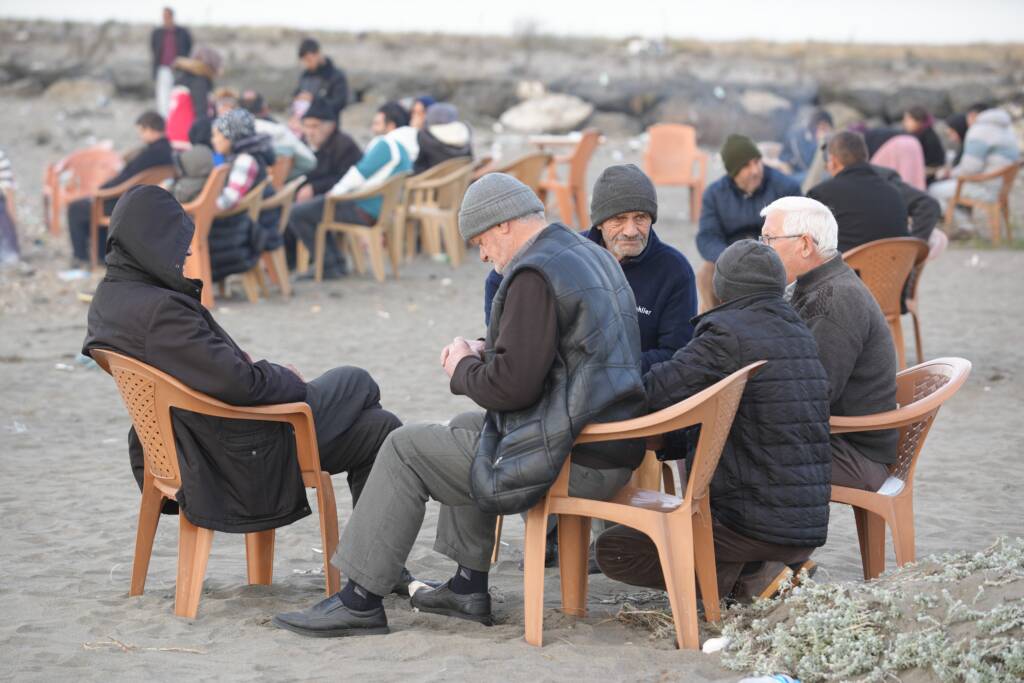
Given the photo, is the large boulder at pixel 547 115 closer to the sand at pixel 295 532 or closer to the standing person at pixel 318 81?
the standing person at pixel 318 81

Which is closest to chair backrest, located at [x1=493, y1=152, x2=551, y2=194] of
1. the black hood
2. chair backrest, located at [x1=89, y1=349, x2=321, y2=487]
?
the black hood

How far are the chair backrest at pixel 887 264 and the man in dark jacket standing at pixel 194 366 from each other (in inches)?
149

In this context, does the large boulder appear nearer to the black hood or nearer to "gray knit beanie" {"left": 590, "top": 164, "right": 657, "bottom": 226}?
"gray knit beanie" {"left": 590, "top": 164, "right": 657, "bottom": 226}

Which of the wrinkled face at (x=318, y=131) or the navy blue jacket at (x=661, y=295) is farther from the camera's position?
the wrinkled face at (x=318, y=131)

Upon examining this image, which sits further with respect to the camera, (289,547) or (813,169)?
(813,169)

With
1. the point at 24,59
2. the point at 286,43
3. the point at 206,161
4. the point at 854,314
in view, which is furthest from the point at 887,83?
the point at 854,314

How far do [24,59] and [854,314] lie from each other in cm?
2865

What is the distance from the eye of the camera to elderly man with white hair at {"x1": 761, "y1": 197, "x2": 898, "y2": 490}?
4.15 metres

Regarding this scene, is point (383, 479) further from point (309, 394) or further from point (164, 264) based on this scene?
point (164, 264)

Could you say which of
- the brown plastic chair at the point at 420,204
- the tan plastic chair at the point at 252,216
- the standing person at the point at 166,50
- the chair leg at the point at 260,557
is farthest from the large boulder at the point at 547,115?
the chair leg at the point at 260,557

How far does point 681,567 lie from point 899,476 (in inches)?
43.7

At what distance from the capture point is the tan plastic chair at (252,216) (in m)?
9.91

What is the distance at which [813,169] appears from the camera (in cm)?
1058

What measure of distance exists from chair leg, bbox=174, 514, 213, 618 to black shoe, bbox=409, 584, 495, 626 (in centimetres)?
69
